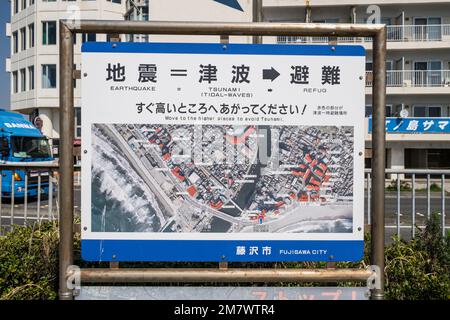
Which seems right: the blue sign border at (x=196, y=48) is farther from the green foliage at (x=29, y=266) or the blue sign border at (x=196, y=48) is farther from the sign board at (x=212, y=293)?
the green foliage at (x=29, y=266)

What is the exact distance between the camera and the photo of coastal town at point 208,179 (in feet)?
9.78

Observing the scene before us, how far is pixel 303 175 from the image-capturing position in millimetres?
3029

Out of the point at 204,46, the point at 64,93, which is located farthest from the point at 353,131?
the point at 64,93

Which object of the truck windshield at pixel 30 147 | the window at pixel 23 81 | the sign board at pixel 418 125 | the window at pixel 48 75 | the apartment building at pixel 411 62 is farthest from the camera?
the window at pixel 23 81

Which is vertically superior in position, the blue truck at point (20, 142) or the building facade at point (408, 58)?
the building facade at point (408, 58)

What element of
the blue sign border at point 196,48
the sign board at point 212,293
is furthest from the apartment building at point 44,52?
the sign board at point 212,293

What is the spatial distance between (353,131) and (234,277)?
1.46 metres

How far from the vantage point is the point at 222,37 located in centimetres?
299

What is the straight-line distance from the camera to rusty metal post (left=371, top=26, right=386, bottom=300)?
299 centimetres

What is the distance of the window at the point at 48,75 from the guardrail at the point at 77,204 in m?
21.4

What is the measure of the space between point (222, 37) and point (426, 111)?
88.2ft

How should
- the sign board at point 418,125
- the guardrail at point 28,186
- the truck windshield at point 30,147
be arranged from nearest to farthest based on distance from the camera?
the guardrail at point 28,186, the truck windshield at point 30,147, the sign board at point 418,125

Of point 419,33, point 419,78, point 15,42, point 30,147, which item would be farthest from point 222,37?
point 15,42
